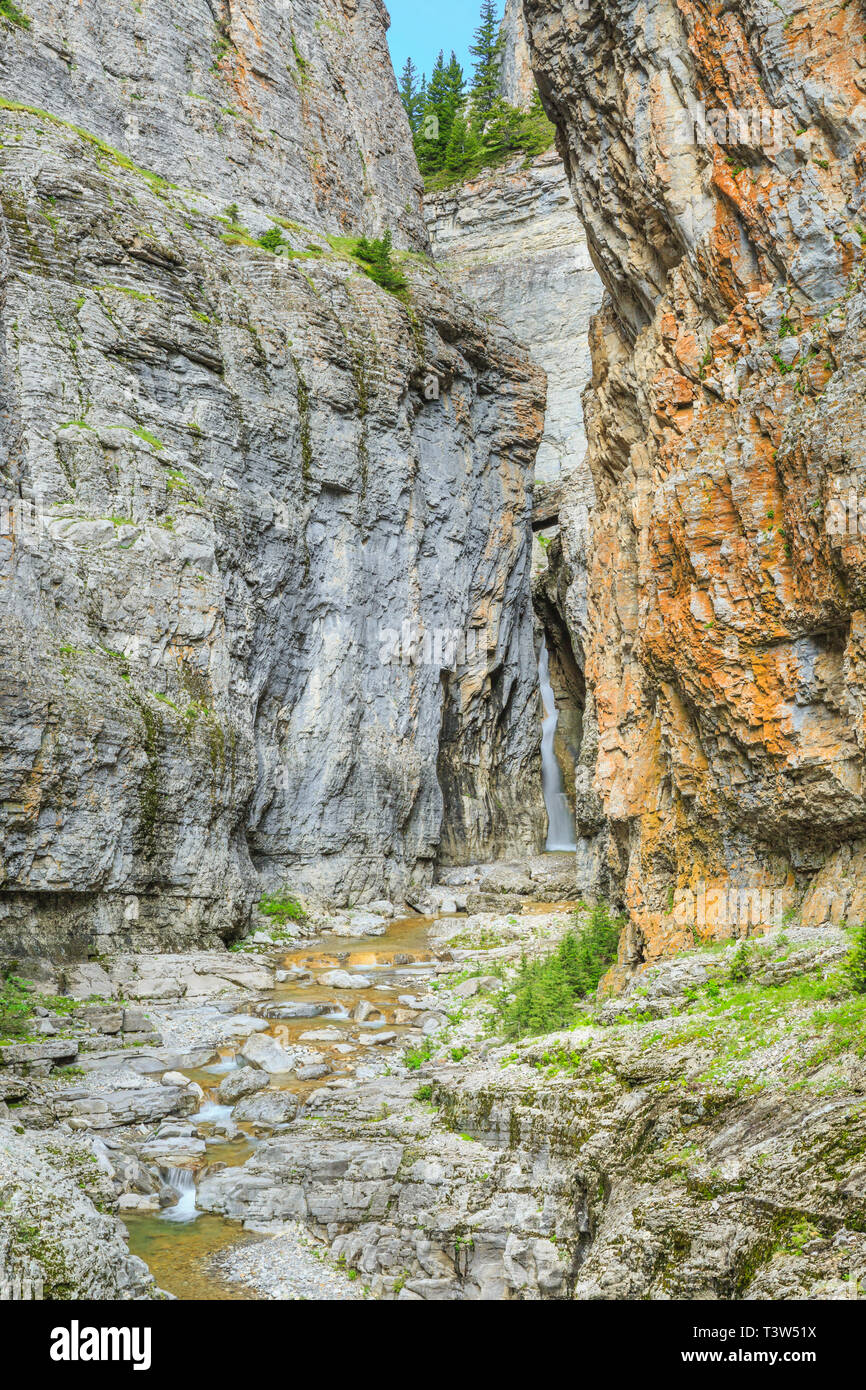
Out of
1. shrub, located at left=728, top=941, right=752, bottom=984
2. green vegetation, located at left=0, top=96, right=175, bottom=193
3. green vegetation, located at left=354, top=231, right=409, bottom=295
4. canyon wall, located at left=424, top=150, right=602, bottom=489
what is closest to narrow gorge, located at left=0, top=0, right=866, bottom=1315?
shrub, located at left=728, top=941, right=752, bottom=984

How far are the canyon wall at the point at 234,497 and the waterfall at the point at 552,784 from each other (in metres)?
1.30

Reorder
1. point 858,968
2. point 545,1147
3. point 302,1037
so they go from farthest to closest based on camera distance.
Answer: point 302,1037, point 545,1147, point 858,968

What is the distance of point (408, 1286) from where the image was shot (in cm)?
847

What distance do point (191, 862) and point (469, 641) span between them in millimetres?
17765

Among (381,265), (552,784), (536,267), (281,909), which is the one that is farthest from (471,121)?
(281,909)

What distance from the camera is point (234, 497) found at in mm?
27766

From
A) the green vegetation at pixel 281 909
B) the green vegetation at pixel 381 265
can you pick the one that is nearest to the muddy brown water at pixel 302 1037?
the green vegetation at pixel 281 909

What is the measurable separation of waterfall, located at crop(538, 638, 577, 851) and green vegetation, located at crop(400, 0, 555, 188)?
3489 centimetres

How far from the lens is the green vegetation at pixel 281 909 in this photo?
2672cm

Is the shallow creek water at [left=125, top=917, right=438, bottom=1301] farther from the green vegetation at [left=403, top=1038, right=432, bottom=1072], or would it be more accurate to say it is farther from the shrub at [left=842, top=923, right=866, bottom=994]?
the shrub at [left=842, top=923, right=866, bottom=994]

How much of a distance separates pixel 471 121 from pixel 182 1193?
231 feet

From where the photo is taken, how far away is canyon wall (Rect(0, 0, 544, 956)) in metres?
21.3

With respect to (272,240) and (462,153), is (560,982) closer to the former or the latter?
(272,240)
